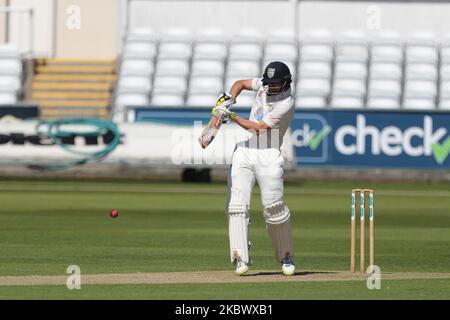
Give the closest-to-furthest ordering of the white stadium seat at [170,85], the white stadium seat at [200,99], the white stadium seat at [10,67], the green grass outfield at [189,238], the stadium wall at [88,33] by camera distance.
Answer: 1. the green grass outfield at [189,238]
2. the white stadium seat at [200,99]
3. the white stadium seat at [170,85]
4. the white stadium seat at [10,67]
5. the stadium wall at [88,33]

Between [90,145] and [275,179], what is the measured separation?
21.8 metres

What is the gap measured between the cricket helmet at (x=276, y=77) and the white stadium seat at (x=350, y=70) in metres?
26.1

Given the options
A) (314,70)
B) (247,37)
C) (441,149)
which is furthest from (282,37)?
(441,149)

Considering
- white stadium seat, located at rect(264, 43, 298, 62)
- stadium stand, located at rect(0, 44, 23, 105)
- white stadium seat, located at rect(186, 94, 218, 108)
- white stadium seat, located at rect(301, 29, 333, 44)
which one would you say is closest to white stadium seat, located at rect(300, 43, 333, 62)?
white stadium seat, located at rect(301, 29, 333, 44)

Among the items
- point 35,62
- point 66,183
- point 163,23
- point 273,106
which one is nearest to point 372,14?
point 163,23

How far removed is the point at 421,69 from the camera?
38.8m

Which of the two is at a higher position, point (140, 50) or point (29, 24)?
point (29, 24)

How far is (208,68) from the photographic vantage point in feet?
127

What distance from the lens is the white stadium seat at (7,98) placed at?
37781mm

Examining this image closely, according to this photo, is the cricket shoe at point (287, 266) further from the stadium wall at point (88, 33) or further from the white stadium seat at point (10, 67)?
the stadium wall at point (88, 33)

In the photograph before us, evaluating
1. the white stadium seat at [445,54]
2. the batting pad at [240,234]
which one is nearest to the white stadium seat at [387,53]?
the white stadium seat at [445,54]

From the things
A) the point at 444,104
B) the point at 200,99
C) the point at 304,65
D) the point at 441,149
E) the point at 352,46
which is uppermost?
the point at 352,46

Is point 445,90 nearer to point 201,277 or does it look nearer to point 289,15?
point 289,15

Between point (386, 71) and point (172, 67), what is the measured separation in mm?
5954
